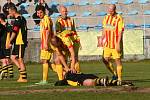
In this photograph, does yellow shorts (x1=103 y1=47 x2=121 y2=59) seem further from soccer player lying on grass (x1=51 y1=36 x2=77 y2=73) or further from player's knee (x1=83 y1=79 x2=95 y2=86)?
player's knee (x1=83 y1=79 x2=95 y2=86)

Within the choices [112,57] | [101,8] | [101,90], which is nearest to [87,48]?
[101,8]

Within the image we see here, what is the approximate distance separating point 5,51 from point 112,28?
5003 millimetres

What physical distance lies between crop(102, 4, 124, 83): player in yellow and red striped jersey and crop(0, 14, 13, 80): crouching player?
11.3ft

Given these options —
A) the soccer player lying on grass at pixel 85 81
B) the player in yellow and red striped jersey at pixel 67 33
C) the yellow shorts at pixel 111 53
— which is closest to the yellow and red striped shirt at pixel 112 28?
the yellow shorts at pixel 111 53

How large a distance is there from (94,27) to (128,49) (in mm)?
2744

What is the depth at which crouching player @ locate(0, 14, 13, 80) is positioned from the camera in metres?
17.0

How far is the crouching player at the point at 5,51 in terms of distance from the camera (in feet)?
55.9

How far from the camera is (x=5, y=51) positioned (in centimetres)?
1820

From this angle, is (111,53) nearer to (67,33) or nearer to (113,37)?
(113,37)

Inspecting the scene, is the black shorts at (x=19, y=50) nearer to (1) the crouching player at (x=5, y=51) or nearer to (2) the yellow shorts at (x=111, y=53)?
(1) the crouching player at (x=5, y=51)

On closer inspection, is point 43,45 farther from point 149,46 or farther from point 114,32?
point 149,46

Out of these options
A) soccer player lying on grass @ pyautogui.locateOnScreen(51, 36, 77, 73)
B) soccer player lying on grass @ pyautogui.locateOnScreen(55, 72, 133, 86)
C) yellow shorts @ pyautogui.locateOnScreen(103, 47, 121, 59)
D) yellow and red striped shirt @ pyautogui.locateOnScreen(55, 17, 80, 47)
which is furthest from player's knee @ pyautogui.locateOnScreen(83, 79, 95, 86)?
yellow shorts @ pyautogui.locateOnScreen(103, 47, 121, 59)

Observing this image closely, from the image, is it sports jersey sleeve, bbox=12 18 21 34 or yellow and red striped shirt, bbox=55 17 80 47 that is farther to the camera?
sports jersey sleeve, bbox=12 18 21 34

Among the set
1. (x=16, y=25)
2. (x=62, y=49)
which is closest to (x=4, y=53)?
(x=16, y=25)
